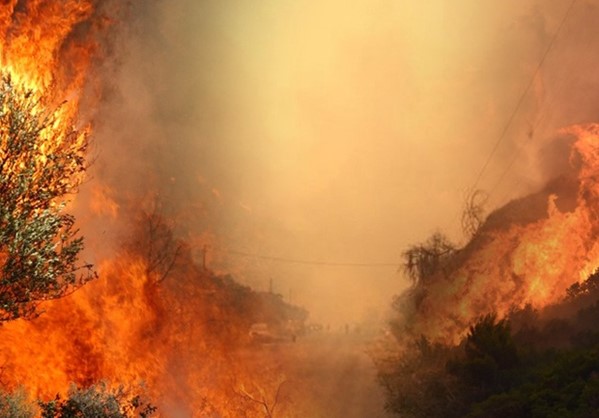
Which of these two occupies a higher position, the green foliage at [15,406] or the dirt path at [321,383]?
the dirt path at [321,383]

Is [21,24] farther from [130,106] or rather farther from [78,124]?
[130,106]

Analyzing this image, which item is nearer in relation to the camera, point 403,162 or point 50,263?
point 50,263

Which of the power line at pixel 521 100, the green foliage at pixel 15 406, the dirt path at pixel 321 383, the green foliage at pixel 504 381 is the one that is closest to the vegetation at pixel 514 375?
the green foliage at pixel 504 381

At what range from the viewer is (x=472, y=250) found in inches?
1694

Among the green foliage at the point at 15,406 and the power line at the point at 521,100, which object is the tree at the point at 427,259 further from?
the power line at the point at 521,100

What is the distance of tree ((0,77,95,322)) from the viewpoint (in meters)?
20.1

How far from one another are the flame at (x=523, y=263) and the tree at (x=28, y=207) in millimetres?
26153

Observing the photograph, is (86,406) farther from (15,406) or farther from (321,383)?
(321,383)

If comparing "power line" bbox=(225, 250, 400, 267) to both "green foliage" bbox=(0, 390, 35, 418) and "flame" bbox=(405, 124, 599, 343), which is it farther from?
"green foliage" bbox=(0, 390, 35, 418)

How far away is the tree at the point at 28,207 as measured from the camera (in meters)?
20.1

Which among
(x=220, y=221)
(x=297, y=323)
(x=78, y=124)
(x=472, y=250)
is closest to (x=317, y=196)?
(x=220, y=221)

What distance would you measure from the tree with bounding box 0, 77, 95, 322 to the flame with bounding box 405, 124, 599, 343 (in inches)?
1030

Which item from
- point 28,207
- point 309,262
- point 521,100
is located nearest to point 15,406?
point 28,207

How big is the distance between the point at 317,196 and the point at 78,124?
95963 millimetres
